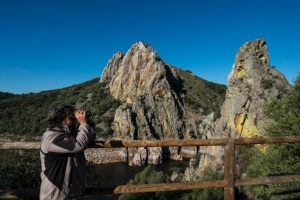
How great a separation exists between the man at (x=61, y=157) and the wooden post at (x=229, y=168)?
2637mm

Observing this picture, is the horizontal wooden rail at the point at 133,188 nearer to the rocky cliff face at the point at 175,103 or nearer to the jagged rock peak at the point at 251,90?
the jagged rock peak at the point at 251,90

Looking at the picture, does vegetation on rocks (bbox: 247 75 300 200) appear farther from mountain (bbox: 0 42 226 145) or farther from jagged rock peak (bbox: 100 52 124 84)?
jagged rock peak (bbox: 100 52 124 84)

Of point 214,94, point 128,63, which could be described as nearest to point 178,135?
point 128,63

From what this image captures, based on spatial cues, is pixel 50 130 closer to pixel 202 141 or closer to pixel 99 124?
pixel 202 141

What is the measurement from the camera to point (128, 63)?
5157 inches

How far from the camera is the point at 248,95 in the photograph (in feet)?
148

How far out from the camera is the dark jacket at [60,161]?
3.91 m

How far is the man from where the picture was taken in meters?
3.92

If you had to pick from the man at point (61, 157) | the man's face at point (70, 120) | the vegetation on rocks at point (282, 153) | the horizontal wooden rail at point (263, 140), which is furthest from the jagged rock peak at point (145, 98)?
the man at point (61, 157)

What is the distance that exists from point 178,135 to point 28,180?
9668 centimetres

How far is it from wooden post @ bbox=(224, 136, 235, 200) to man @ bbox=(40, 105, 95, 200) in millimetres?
2637

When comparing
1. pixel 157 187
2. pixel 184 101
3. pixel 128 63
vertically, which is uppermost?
pixel 128 63

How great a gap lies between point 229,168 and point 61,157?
307 cm

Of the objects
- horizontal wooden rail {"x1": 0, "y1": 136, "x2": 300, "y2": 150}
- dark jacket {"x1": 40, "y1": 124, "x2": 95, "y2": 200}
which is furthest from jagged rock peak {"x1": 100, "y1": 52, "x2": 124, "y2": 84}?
dark jacket {"x1": 40, "y1": 124, "x2": 95, "y2": 200}
